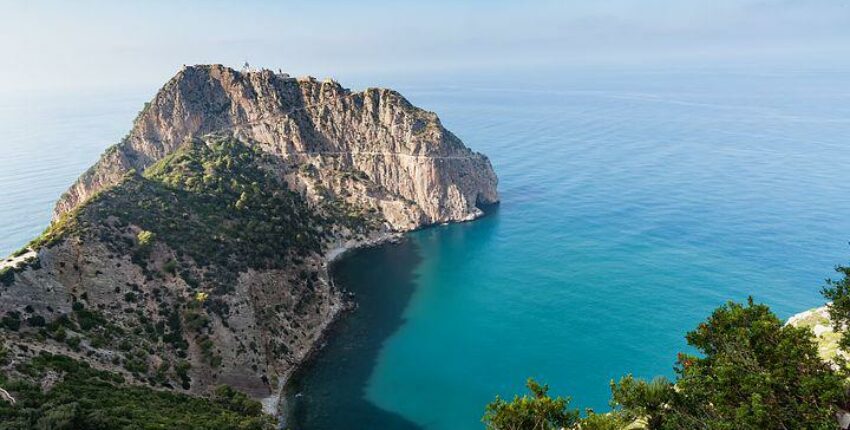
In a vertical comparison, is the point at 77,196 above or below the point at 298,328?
above

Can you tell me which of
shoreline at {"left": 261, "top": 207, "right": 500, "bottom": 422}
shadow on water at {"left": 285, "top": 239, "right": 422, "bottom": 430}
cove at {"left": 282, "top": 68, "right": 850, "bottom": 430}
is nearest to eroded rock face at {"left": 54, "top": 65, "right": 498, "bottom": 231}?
shoreline at {"left": 261, "top": 207, "right": 500, "bottom": 422}

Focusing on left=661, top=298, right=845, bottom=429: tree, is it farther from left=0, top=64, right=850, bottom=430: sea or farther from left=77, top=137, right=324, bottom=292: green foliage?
left=77, top=137, right=324, bottom=292: green foliage

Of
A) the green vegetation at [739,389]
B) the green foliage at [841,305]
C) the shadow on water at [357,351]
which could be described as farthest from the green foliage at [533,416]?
the shadow on water at [357,351]

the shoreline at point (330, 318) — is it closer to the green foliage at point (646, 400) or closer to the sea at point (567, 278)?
the sea at point (567, 278)

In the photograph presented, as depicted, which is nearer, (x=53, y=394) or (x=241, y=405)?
(x=53, y=394)

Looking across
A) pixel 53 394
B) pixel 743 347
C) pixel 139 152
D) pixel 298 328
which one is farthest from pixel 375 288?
pixel 139 152

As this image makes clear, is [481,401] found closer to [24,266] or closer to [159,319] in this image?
[159,319]
